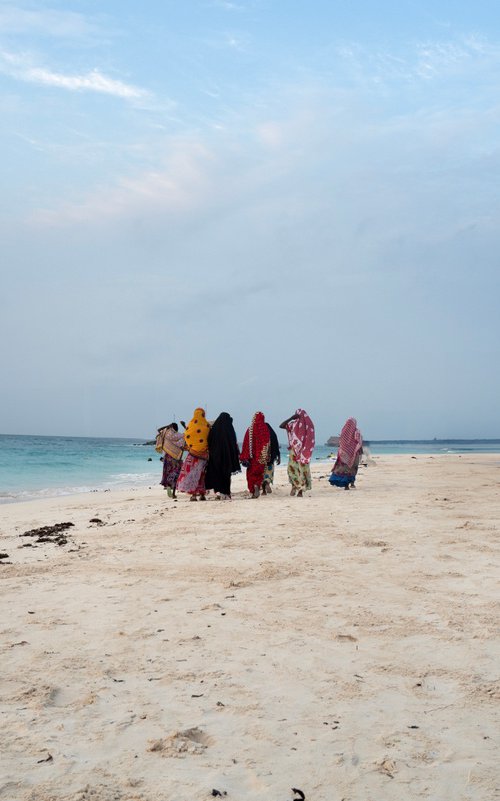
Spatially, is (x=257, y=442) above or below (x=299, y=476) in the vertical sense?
above

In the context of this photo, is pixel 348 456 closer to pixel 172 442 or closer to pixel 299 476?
pixel 299 476

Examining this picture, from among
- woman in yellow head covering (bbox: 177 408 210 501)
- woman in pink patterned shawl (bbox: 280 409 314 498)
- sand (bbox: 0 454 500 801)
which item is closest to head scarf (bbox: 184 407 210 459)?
woman in yellow head covering (bbox: 177 408 210 501)

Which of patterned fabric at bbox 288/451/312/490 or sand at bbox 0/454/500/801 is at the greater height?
patterned fabric at bbox 288/451/312/490

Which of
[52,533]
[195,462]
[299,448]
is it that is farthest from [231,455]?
[52,533]

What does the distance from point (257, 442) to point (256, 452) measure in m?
0.20

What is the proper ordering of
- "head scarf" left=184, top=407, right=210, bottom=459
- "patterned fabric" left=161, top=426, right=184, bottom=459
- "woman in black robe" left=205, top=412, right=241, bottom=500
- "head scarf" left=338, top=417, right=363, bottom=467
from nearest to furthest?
"woman in black robe" left=205, top=412, right=241, bottom=500 → "head scarf" left=184, top=407, right=210, bottom=459 → "patterned fabric" left=161, top=426, right=184, bottom=459 → "head scarf" left=338, top=417, right=363, bottom=467

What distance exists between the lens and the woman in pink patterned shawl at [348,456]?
14.4 metres

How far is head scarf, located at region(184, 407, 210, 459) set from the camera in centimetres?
1301

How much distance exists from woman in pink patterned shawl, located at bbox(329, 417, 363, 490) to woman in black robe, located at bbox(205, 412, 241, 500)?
2692 mm

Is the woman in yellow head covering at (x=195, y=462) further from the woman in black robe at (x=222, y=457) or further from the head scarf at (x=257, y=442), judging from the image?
the head scarf at (x=257, y=442)

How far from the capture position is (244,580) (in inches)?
211

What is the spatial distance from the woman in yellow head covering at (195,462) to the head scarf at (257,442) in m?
0.82

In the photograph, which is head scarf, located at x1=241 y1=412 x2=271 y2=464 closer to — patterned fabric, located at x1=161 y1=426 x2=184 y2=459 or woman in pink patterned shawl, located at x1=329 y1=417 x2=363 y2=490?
patterned fabric, located at x1=161 y1=426 x2=184 y2=459

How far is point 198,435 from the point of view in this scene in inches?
516
